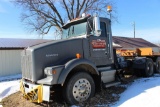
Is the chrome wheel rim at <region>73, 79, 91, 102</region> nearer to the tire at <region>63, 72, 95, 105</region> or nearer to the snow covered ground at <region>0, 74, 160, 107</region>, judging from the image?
the tire at <region>63, 72, 95, 105</region>

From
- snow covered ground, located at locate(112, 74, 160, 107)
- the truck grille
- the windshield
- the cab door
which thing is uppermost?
the windshield

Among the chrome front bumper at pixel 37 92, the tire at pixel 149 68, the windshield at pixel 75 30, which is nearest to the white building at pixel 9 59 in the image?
A: the windshield at pixel 75 30

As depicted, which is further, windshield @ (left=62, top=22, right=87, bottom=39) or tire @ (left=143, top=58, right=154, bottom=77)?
tire @ (left=143, top=58, right=154, bottom=77)

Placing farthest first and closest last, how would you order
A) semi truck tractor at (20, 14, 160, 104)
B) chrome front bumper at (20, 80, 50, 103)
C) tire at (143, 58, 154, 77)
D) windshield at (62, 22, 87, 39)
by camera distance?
1. tire at (143, 58, 154, 77)
2. windshield at (62, 22, 87, 39)
3. semi truck tractor at (20, 14, 160, 104)
4. chrome front bumper at (20, 80, 50, 103)

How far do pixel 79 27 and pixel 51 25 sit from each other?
73.1 feet

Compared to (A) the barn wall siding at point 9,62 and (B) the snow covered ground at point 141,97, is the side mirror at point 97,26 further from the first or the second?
(A) the barn wall siding at point 9,62

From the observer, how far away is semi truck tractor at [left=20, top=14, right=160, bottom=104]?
239 inches

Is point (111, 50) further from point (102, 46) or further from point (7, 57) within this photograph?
point (7, 57)

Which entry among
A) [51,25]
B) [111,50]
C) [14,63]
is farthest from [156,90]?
[51,25]

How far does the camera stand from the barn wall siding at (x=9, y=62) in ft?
56.5

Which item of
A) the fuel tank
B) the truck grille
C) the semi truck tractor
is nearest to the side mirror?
the semi truck tractor

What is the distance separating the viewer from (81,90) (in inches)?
255

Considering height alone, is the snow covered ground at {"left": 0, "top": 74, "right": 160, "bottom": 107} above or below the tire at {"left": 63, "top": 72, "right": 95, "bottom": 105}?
below

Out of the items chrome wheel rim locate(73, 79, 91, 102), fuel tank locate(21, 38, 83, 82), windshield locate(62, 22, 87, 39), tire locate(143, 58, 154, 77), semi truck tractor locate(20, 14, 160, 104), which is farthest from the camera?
tire locate(143, 58, 154, 77)
